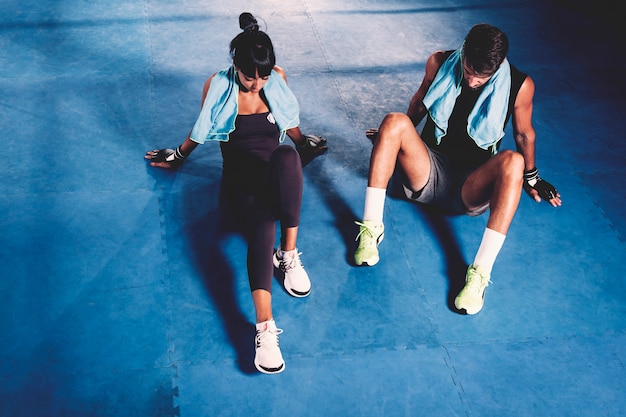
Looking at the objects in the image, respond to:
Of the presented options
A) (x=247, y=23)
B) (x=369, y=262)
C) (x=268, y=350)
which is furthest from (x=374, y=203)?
(x=247, y=23)

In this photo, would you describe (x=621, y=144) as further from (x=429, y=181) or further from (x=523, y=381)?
(x=523, y=381)

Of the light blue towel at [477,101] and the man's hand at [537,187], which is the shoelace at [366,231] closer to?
the light blue towel at [477,101]

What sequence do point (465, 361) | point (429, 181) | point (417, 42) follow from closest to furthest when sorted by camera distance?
point (465, 361)
point (429, 181)
point (417, 42)

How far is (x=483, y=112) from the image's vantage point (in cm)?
271

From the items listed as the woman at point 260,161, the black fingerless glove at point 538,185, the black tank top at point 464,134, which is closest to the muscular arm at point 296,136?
the woman at point 260,161

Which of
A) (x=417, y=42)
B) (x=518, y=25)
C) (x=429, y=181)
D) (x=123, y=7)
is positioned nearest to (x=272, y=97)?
(x=429, y=181)

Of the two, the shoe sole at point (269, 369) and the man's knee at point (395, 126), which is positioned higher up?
the man's knee at point (395, 126)

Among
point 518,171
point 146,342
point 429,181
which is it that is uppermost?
point 518,171

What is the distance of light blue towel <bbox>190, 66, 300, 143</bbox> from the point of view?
2.72 metres

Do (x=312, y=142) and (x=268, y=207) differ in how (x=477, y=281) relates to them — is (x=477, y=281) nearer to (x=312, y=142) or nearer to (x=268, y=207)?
(x=268, y=207)

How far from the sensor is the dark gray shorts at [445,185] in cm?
284

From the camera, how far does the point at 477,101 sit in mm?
2709

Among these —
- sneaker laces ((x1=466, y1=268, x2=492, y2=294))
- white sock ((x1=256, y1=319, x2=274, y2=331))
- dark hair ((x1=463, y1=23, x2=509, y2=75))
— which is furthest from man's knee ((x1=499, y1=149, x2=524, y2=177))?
white sock ((x1=256, y1=319, x2=274, y2=331))

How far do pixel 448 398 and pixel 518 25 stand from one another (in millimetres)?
3993
